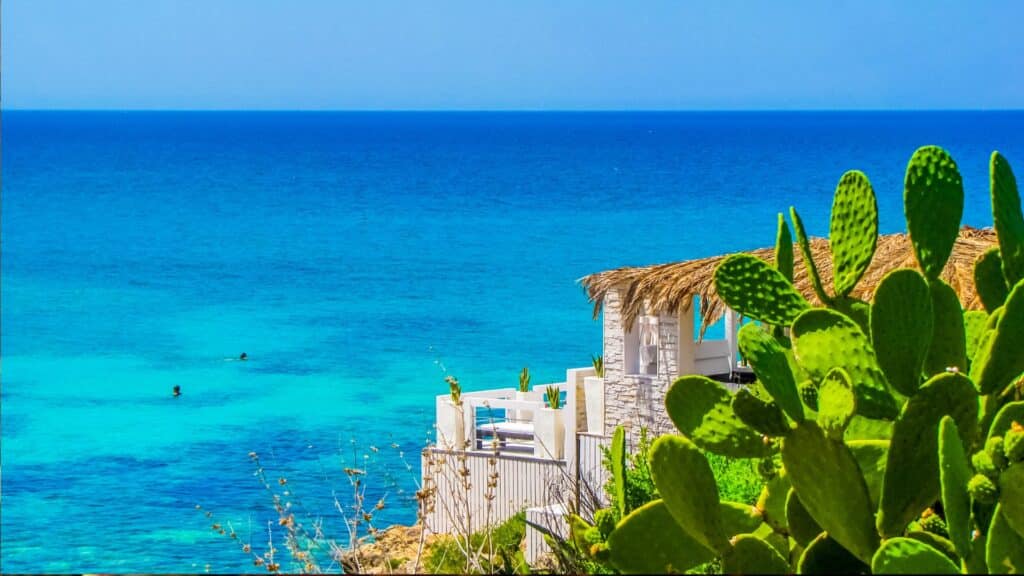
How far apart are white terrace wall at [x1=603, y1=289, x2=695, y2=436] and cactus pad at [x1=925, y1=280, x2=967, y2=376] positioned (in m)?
7.73

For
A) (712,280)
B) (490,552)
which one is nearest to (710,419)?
(490,552)

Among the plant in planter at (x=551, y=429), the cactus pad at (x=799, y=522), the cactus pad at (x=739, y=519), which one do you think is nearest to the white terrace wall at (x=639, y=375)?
the plant in planter at (x=551, y=429)

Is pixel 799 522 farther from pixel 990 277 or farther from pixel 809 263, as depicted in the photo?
pixel 990 277

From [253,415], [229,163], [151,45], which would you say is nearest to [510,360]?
[253,415]

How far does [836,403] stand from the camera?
2.07 meters

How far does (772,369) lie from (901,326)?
0.83 ft

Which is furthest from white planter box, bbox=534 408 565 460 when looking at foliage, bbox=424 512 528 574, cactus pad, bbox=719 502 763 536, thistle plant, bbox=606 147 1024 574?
cactus pad, bbox=719 502 763 536

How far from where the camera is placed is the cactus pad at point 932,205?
104 inches

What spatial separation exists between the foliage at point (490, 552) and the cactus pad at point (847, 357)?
2.02 feet

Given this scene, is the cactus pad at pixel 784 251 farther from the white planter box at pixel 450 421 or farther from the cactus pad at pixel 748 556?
the white planter box at pixel 450 421

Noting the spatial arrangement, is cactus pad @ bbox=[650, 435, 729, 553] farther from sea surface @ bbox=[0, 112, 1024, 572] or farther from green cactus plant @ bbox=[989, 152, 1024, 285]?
sea surface @ bbox=[0, 112, 1024, 572]

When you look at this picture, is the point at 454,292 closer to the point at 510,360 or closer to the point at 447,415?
the point at 510,360

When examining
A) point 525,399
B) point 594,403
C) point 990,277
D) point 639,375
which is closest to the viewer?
point 990,277

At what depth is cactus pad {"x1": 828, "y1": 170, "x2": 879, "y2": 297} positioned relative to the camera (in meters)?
2.71
